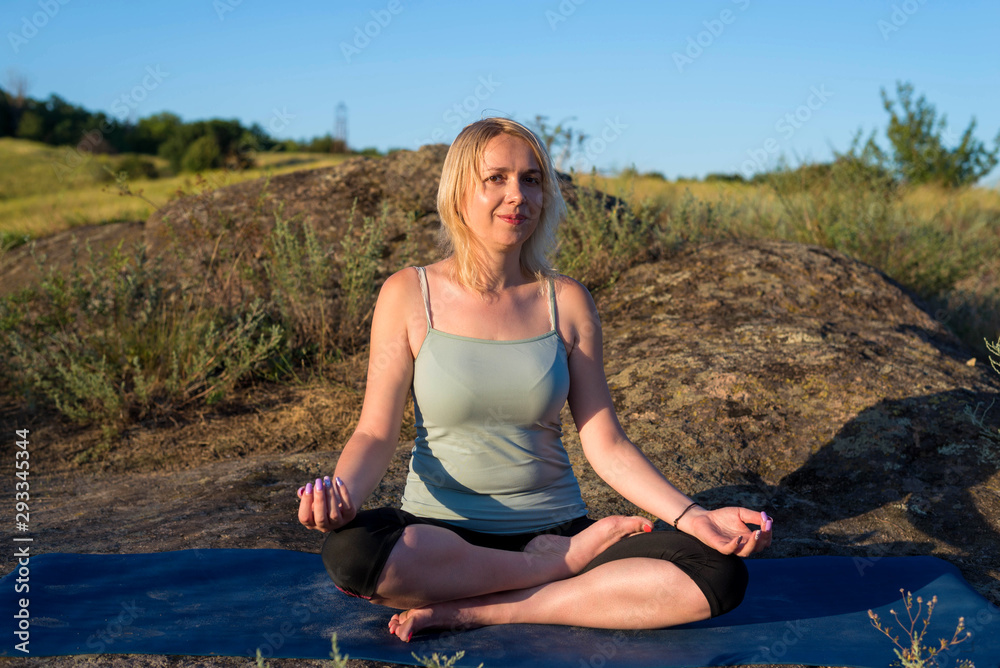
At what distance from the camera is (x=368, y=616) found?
7.15ft

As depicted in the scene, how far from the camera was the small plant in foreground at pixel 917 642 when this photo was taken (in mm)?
1709

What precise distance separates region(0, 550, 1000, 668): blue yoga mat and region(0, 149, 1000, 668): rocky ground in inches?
5.1

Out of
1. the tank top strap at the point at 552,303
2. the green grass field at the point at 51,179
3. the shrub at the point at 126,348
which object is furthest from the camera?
the green grass field at the point at 51,179

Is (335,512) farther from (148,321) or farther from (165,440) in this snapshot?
(148,321)

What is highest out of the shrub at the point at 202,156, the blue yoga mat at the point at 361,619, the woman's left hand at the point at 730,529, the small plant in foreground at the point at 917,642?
the shrub at the point at 202,156

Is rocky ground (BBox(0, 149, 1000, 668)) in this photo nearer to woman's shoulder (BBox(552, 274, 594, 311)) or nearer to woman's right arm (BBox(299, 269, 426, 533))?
woman's right arm (BBox(299, 269, 426, 533))

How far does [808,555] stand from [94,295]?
4.60 metres

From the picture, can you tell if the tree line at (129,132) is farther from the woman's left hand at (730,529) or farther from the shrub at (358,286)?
the woman's left hand at (730,529)

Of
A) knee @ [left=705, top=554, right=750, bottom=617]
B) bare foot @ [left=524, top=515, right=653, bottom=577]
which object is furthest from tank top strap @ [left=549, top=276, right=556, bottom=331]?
knee @ [left=705, top=554, right=750, bottom=617]

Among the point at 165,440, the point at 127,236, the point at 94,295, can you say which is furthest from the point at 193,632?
the point at 127,236

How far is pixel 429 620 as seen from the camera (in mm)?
2047

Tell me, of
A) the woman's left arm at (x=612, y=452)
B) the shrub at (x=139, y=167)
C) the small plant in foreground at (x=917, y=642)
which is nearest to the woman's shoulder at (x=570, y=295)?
the woman's left arm at (x=612, y=452)

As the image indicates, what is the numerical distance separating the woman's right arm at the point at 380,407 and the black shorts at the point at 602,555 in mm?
65

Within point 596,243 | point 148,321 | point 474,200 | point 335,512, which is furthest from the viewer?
point 596,243
